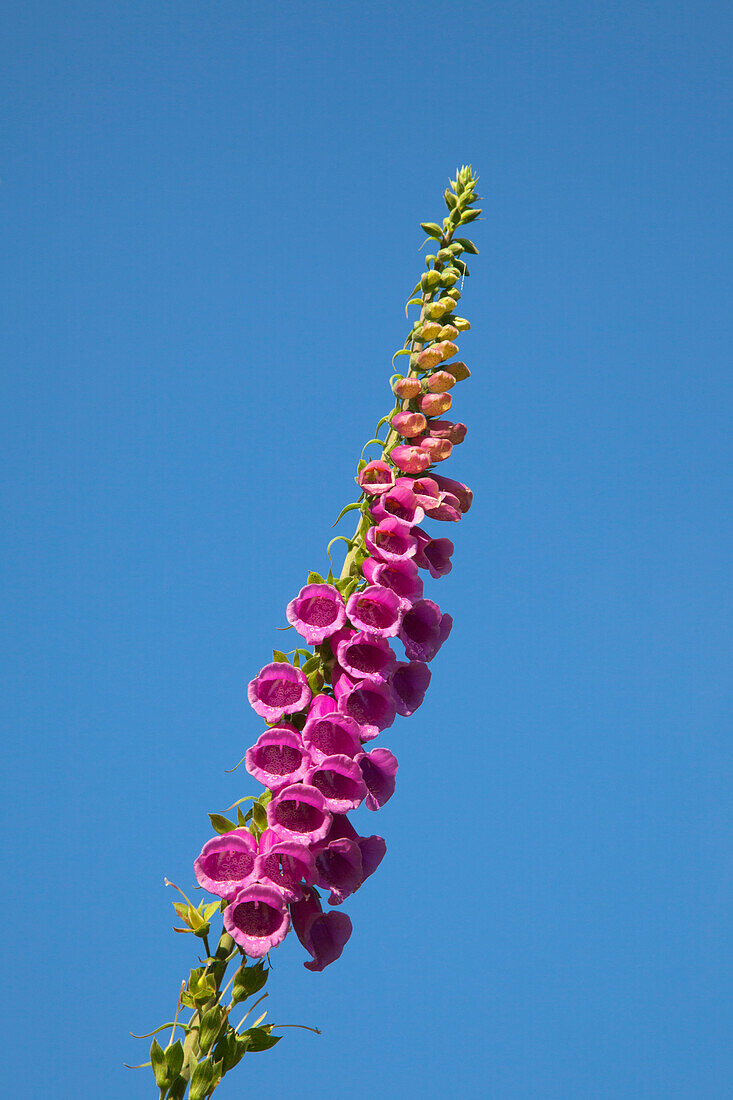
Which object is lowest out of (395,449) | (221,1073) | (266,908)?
(221,1073)

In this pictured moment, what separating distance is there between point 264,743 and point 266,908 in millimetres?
477

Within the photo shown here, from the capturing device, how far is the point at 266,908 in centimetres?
272

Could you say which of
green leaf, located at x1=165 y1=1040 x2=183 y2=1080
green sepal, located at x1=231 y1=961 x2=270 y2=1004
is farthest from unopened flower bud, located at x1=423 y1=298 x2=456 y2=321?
green leaf, located at x1=165 y1=1040 x2=183 y2=1080

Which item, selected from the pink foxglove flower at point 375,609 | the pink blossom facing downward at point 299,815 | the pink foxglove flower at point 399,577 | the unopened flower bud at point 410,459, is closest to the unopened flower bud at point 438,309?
the unopened flower bud at point 410,459

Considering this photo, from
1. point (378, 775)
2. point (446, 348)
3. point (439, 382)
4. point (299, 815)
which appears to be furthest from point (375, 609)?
point (446, 348)

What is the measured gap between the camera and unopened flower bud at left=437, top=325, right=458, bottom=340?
3.63 meters

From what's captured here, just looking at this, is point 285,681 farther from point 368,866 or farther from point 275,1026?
point 275,1026

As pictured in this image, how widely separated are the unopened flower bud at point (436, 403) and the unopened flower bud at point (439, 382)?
70 millimetres

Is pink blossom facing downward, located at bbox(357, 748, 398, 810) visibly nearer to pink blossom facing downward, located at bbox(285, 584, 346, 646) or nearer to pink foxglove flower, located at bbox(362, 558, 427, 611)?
pink blossom facing downward, located at bbox(285, 584, 346, 646)

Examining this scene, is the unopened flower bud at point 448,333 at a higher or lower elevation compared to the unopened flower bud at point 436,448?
higher

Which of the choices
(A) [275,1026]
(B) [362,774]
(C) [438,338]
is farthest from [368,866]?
(C) [438,338]

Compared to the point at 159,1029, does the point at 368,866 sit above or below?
above

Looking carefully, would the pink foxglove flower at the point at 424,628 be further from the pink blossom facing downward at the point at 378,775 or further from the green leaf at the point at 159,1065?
the green leaf at the point at 159,1065

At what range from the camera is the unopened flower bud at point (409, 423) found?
3.47 meters
